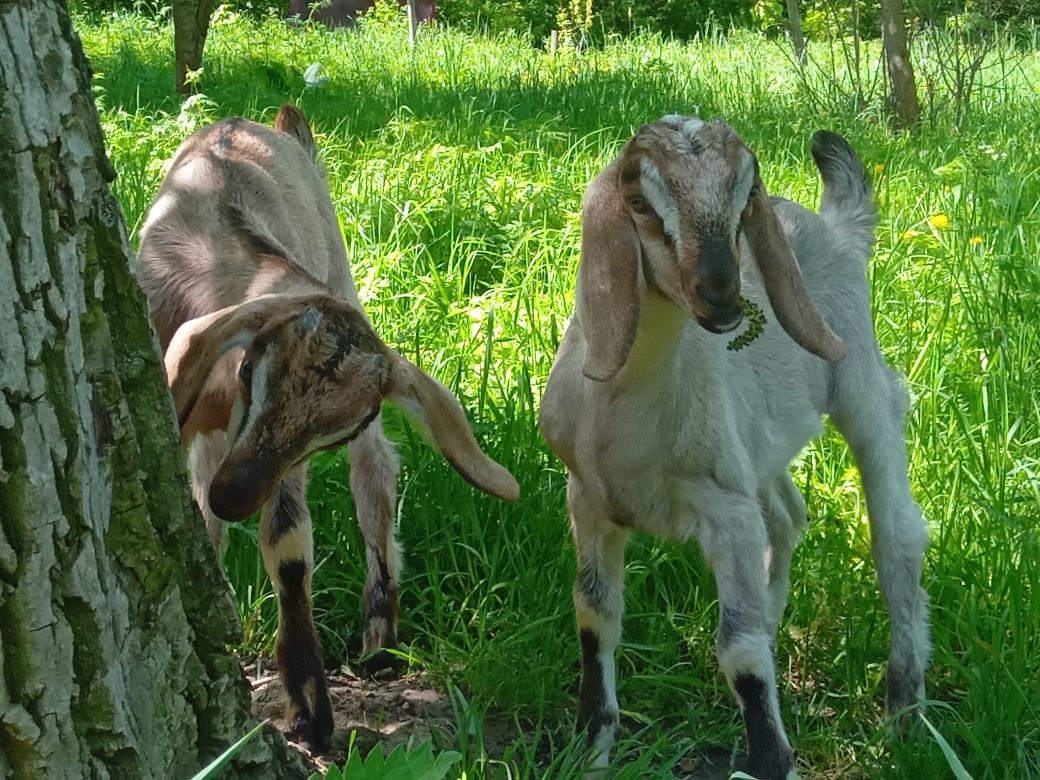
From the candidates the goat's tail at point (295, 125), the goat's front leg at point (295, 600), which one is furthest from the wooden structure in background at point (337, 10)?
the goat's front leg at point (295, 600)

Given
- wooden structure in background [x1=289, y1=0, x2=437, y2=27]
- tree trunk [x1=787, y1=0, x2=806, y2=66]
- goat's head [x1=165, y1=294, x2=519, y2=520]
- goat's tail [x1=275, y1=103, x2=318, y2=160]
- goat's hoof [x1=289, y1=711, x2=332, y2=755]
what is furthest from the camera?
wooden structure in background [x1=289, y1=0, x2=437, y2=27]

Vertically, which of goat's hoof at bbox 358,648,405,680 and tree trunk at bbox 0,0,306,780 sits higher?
tree trunk at bbox 0,0,306,780

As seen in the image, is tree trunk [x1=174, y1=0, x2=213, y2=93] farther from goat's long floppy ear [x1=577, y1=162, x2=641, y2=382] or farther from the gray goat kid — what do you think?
goat's long floppy ear [x1=577, y1=162, x2=641, y2=382]

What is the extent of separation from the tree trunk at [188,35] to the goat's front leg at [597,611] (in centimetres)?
661

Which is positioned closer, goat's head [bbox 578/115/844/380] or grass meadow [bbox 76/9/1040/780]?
goat's head [bbox 578/115/844/380]

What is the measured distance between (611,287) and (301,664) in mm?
1347

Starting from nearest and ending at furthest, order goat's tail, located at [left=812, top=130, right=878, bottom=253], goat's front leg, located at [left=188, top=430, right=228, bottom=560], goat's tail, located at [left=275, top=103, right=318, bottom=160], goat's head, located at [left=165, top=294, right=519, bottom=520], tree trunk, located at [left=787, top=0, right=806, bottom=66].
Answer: goat's head, located at [left=165, top=294, right=519, bottom=520], goat's front leg, located at [left=188, top=430, right=228, bottom=560], goat's tail, located at [left=812, top=130, right=878, bottom=253], goat's tail, located at [left=275, top=103, right=318, bottom=160], tree trunk, located at [left=787, top=0, right=806, bottom=66]

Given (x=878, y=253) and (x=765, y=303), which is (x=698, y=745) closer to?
(x=765, y=303)

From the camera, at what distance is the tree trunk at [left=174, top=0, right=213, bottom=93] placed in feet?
30.5

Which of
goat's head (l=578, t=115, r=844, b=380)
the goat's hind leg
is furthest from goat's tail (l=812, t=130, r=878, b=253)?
goat's head (l=578, t=115, r=844, b=380)

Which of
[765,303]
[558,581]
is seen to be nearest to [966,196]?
[765,303]

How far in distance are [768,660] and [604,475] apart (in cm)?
60

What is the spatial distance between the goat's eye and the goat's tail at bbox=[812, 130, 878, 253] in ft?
5.15

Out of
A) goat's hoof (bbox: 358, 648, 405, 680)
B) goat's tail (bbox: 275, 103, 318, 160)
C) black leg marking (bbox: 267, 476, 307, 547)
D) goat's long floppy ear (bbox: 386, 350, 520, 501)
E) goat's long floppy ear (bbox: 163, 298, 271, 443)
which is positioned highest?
goat's tail (bbox: 275, 103, 318, 160)
